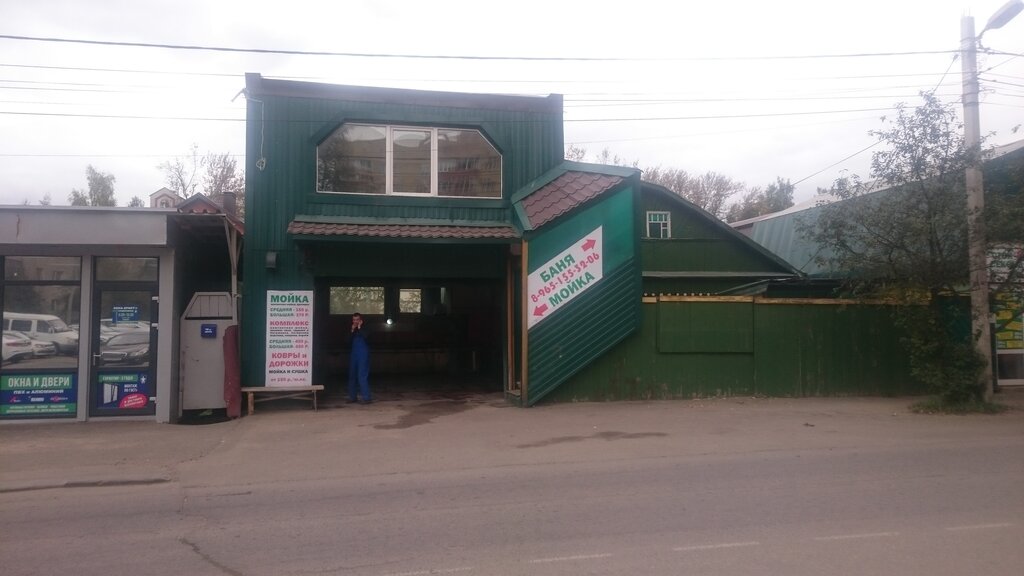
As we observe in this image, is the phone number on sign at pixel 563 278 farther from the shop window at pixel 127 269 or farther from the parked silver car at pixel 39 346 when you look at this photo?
the parked silver car at pixel 39 346

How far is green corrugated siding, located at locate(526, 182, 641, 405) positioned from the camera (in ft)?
41.2

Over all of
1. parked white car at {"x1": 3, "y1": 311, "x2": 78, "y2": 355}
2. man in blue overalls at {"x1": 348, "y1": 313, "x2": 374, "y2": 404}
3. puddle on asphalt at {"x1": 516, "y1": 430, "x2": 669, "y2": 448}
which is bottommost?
puddle on asphalt at {"x1": 516, "y1": 430, "x2": 669, "y2": 448}

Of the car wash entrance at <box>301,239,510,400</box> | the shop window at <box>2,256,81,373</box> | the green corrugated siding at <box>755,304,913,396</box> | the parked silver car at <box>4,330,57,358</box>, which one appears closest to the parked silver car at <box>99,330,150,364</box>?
the shop window at <box>2,256,81,373</box>

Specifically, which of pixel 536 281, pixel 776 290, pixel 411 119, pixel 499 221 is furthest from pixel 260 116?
pixel 776 290

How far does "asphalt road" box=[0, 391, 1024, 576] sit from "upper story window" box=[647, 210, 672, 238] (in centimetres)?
1017

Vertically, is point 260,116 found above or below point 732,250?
above

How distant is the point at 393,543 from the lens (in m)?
5.67

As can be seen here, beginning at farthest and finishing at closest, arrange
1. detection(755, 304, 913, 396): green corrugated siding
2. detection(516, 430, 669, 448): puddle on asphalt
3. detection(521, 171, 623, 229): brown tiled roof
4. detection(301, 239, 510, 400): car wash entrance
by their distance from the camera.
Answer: detection(301, 239, 510, 400): car wash entrance, detection(755, 304, 913, 396): green corrugated siding, detection(521, 171, 623, 229): brown tiled roof, detection(516, 430, 669, 448): puddle on asphalt

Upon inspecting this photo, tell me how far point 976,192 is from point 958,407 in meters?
3.67

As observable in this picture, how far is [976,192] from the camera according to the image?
39.0 ft

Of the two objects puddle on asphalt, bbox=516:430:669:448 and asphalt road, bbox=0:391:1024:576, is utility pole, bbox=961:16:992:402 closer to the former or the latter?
asphalt road, bbox=0:391:1024:576

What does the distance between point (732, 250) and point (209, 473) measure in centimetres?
1634

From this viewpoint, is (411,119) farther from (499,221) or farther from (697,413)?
(697,413)

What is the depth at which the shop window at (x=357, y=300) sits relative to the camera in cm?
1911
